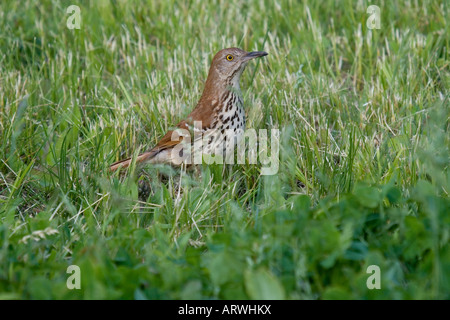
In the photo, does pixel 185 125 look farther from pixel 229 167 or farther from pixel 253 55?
pixel 253 55

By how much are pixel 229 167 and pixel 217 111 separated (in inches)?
16.2

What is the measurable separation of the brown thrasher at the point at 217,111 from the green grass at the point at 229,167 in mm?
168

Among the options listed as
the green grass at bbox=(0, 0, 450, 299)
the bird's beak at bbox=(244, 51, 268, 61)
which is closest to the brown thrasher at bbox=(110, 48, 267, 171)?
the bird's beak at bbox=(244, 51, 268, 61)

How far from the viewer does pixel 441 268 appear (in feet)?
8.77

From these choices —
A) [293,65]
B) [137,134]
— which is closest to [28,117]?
[137,134]

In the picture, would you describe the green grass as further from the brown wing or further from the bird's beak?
the bird's beak

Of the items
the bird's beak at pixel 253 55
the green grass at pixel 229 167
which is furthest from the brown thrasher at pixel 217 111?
the green grass at pixel 229 167

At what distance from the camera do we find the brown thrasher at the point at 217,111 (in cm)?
459

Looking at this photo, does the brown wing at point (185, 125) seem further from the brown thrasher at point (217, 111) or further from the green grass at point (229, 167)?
the green grass at point (229, 167)

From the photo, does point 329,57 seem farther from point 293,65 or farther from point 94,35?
point 94,35

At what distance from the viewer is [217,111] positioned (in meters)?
4.67

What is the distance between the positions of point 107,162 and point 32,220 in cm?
107

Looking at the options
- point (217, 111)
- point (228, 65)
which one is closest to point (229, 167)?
point (217, 111)
